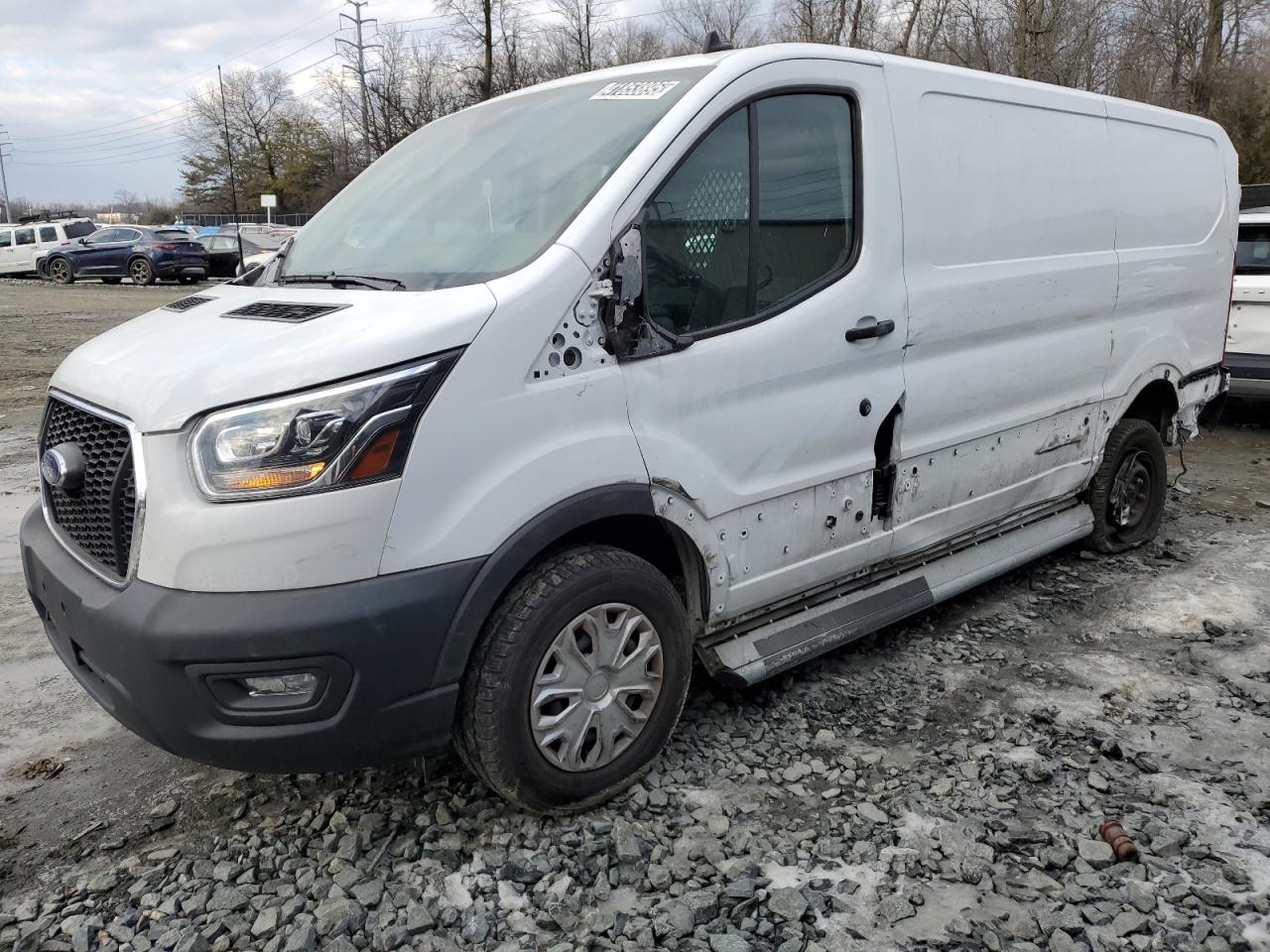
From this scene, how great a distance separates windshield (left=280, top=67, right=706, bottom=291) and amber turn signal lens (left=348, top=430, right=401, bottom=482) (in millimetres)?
576

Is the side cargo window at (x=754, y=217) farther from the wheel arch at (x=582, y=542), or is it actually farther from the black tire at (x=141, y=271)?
the black tire at (x=141, y=271)

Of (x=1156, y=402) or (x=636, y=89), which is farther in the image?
(x=1156, y=402)

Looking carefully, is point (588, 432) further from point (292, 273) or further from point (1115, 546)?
point (1115, 546)

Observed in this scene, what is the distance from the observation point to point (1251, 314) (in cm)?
766

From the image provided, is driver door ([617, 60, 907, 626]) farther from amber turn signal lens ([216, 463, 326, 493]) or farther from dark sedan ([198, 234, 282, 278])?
dark sedan ([198, 234, 282, 278])

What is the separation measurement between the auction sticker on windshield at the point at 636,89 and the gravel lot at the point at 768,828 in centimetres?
211

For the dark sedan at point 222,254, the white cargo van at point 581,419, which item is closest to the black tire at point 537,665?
the white cargo van at point 581,419

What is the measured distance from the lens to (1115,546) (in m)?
5.26

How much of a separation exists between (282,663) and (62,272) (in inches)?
1140

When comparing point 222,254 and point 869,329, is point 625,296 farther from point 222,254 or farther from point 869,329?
point 222,254

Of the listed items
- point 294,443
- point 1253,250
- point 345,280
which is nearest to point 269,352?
point 294,443

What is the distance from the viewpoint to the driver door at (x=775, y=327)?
2.97m

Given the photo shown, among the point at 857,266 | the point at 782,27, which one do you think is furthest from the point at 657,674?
the point at 782,27

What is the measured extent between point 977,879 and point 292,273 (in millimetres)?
2826
